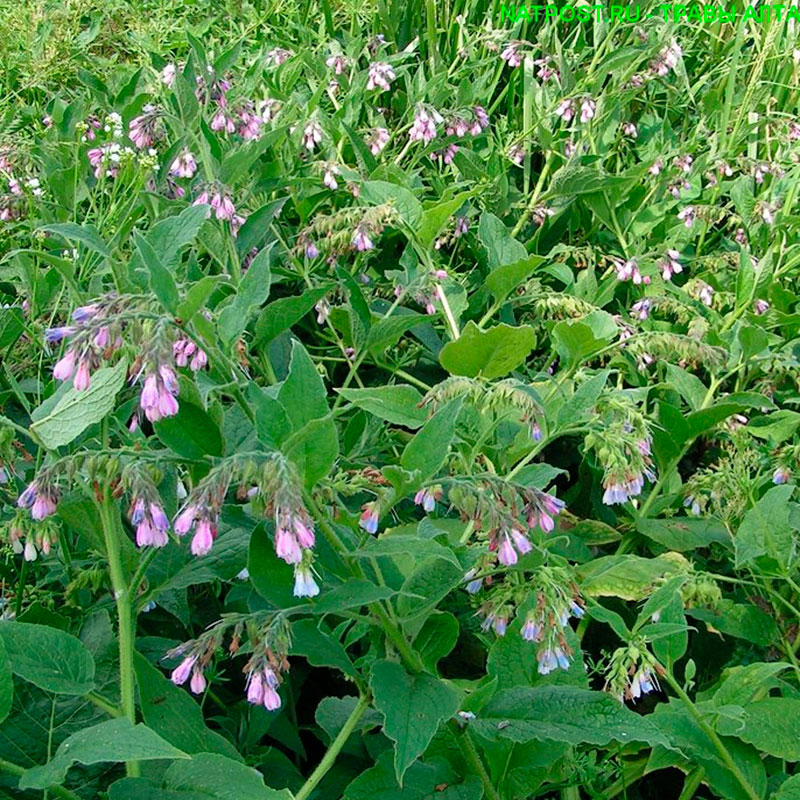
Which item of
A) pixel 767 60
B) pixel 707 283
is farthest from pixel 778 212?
pixel 767 60

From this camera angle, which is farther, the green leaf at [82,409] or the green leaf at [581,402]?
the green leaf at [581,402]

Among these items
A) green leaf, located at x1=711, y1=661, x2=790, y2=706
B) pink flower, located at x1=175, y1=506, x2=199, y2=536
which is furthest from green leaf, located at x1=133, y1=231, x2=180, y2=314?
green leaf, located at x1=711, y1=661, x2=790, y2=706

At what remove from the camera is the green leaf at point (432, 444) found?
122cm

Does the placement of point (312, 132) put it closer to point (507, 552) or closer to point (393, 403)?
point (393, 403)

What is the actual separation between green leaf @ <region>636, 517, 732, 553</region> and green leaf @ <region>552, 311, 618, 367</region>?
0.39 meters

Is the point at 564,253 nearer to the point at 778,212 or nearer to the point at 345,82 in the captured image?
the point at 778,212

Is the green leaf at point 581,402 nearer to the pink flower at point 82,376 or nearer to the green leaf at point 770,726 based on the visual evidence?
the green leaf at point 770,726

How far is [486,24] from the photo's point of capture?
396cm

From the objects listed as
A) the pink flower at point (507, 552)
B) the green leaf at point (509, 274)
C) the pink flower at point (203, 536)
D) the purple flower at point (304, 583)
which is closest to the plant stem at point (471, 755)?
the pink flower at point (507, 552)

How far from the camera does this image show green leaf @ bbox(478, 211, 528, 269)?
240 centimetres

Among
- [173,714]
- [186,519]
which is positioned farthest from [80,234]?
[173,714]

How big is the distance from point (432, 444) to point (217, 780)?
471 mm

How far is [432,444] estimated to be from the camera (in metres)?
1.23

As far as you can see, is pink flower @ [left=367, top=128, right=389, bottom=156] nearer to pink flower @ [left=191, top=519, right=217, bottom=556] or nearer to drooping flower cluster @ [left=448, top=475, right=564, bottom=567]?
drooping flower cluster @ [left=448, top=475, right=564, bottom=567]
